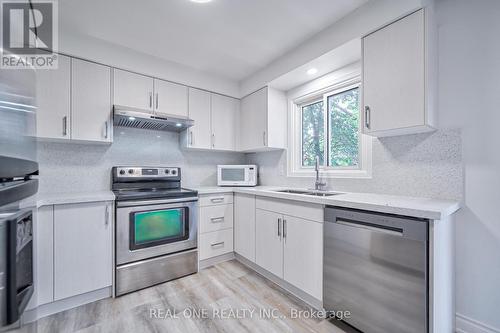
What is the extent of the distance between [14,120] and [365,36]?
210cm

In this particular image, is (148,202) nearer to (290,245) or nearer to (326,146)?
(290,245)

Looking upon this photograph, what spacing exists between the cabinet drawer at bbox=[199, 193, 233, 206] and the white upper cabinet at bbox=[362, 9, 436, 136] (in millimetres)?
1655

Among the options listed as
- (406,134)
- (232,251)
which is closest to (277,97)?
(406,134)

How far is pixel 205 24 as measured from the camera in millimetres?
1831

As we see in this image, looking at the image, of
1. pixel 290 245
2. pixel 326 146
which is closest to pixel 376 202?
pixel 290 245

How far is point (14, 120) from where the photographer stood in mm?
714

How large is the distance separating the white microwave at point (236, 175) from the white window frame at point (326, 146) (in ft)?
1.60

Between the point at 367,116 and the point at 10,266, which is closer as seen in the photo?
the point at 10,266

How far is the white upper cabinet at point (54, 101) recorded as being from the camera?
183cm

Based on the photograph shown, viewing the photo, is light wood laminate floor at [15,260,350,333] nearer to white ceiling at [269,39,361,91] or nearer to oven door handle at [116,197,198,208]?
oven door handle at [116,197,198,208]

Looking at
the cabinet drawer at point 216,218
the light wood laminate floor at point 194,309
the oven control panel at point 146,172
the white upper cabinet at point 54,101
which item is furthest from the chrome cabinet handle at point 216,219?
the white upper cabinet at point 54,101

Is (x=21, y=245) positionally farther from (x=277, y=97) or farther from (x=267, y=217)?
(x=277, y=97)

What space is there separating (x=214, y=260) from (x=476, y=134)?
2.59m

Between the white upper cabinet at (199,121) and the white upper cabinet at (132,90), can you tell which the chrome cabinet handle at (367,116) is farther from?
the white upper cabinet at (132,90)
